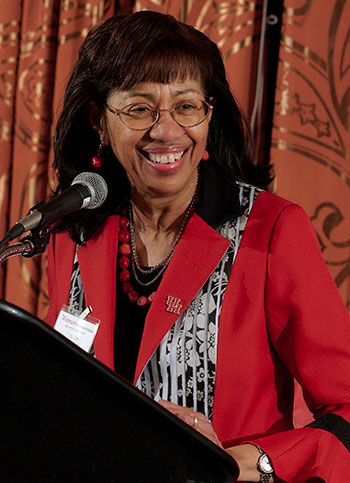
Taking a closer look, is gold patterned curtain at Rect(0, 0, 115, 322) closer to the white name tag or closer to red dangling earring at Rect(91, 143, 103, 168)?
red dangling earring at Rect(91, 143, 103, 168)

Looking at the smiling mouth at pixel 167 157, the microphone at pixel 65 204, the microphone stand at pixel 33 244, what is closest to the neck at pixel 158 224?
the smiling mouth at pixel 167 157

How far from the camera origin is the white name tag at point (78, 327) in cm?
138

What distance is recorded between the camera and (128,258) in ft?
5.01

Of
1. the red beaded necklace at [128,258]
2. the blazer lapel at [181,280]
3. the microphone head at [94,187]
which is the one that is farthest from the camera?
the red beaded necklace at [128,258]

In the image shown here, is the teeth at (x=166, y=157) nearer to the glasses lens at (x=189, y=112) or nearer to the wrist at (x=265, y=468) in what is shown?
the glasses lens at (x=189, y=112)

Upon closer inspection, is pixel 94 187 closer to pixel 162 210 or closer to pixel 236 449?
pixel 162 210

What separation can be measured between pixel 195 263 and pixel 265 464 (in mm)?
445

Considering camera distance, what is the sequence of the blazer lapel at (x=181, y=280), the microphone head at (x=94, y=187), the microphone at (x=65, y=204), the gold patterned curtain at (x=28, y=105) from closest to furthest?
1. the microphone at (x=65, y=204)
2. the microphone head at (x=94, y=187)
3. the blazer lapel at (x=181, y=280)
4. the gold patterned curtain at (x=28, y=105)

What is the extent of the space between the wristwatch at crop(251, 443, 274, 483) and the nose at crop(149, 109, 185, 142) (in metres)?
A: 0.63

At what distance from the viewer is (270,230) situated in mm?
1288

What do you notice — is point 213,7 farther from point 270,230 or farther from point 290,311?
point 290,311

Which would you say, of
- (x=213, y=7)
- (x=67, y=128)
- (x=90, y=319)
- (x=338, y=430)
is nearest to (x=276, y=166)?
(x=213, y=7)

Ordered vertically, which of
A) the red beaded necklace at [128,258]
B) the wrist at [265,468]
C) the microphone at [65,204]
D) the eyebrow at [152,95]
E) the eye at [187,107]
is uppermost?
the eyebrow at [152,95]

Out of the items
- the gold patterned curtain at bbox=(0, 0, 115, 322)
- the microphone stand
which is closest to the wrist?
the microphone stand
